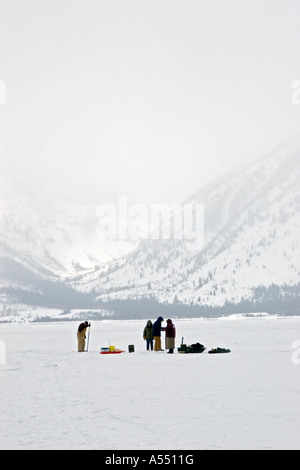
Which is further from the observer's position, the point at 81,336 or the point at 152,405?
the point at 81,336

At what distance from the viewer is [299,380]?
73.4ft

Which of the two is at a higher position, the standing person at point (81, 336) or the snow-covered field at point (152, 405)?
the standing person at point (81, 336)

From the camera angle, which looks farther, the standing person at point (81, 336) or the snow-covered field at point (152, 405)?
the standing person at point (81, 336)

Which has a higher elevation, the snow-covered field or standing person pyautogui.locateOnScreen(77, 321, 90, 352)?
standing person pyautogui.locateOnScreen(77, 321, 90, 352)

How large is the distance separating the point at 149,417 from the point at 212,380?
7.79 metres

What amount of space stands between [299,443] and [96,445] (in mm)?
4102

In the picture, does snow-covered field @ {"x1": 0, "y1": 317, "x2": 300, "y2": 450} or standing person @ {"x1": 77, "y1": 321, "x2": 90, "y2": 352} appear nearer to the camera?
snow-covered field @ {"x1": 0, "y1": 317, "x2": 300, "y2": 450}

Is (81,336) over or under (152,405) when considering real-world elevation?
over

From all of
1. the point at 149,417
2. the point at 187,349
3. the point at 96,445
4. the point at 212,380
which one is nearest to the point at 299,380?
the point at 212,380
